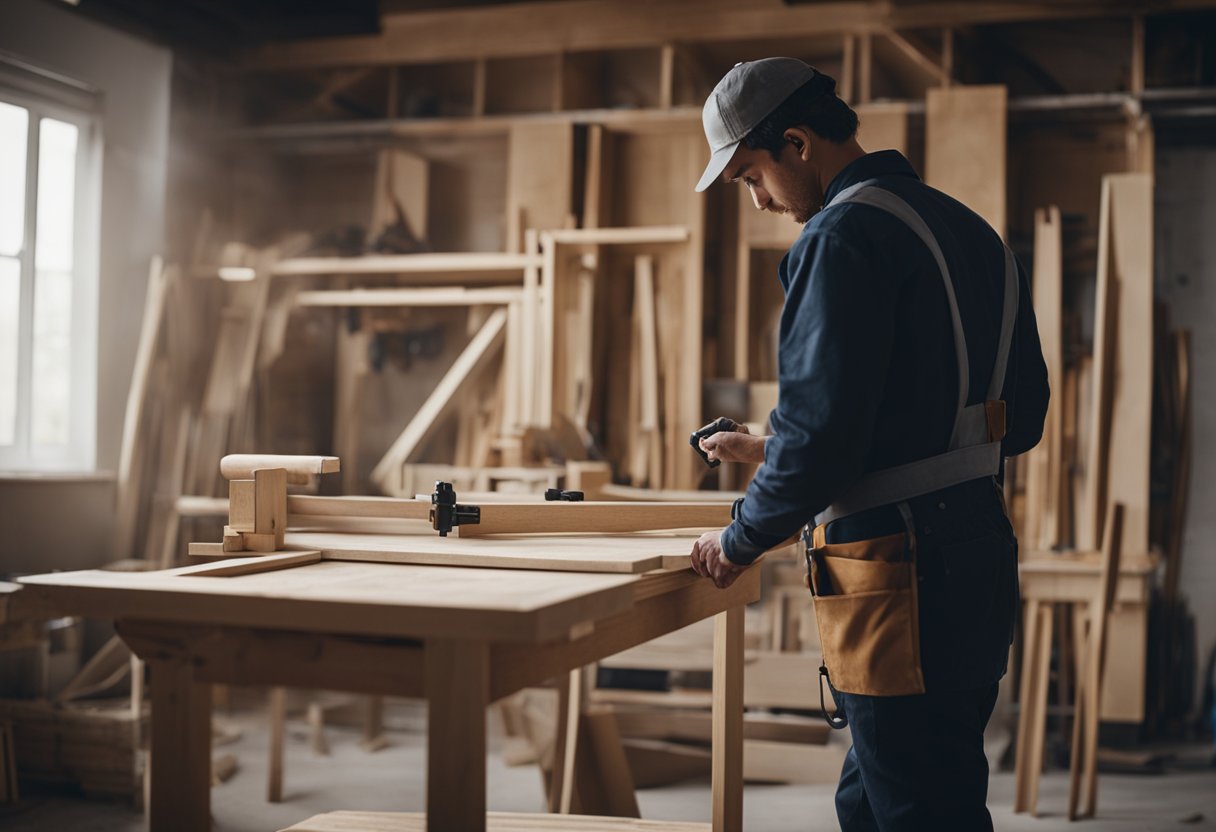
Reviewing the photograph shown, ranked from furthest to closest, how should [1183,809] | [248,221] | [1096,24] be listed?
[248,221] < [1096,24] < [1183,809]

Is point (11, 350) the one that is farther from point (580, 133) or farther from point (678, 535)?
point (678, 535)

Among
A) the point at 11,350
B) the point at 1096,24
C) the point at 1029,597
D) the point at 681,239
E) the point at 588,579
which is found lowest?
the point at 1029,597

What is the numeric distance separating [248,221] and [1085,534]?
4.71 metres

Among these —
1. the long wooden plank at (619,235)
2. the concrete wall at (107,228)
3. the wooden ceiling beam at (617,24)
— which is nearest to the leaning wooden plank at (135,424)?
the concrete wall at (107,228)

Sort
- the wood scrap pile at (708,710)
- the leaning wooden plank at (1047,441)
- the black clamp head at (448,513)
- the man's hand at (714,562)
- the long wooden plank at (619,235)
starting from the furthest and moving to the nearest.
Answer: the long wooden plank at (619,235) < the leaning wooden plank at (1047,441) < the wood scrap pile at (708,710) < the black clamp head at (448,513) < the man's hand at (714,562)

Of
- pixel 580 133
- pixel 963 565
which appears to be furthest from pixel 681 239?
pixel 963 565

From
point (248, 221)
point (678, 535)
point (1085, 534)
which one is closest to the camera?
point (678, 535)

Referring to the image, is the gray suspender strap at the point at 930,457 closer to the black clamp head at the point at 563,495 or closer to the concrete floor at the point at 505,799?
the black clamp head at the point at 563,495

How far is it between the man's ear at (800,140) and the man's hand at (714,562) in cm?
71

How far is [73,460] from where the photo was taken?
596 cm

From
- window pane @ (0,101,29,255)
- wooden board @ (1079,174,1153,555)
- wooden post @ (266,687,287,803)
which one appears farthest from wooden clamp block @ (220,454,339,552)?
window pane @ (0,101,29,255)

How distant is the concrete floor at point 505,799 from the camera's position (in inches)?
174

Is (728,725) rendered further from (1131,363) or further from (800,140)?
(1131,363)

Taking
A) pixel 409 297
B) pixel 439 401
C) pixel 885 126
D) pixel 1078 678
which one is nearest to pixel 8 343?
pixel 409 297
